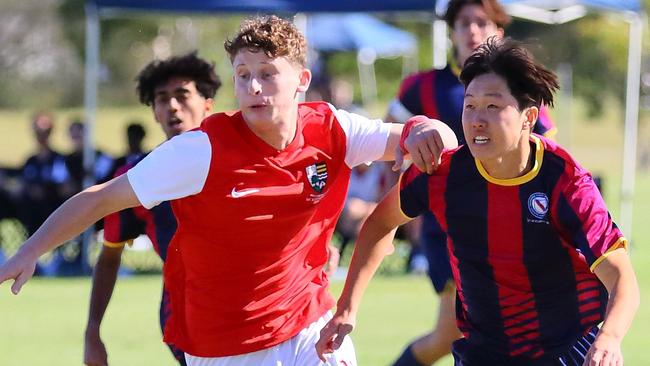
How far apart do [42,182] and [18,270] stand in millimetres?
10590

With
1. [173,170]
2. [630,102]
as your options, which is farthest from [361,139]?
[630,102]

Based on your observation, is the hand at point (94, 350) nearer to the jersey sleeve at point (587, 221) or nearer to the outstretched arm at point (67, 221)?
the outstretched arm at point (67, 221)

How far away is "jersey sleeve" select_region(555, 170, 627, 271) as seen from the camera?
169 inches

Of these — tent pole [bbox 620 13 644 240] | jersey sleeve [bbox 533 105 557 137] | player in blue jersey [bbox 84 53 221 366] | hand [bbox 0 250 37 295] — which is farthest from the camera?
tent pole [bbox 620 13 644 240]

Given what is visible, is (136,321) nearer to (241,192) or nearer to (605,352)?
(241,192)

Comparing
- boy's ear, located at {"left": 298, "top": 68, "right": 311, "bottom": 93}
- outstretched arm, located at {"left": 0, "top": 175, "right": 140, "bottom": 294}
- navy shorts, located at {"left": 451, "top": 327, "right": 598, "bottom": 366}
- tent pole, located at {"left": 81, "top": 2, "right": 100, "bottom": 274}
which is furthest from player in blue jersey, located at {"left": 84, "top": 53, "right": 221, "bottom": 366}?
tent pole, located at {"left": 81, "top": 2, "right": 100, "bottom": 274}

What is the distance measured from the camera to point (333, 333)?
464 cm

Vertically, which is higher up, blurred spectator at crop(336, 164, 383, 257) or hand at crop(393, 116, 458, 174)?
hand at crop(393, 116, 458, 174)

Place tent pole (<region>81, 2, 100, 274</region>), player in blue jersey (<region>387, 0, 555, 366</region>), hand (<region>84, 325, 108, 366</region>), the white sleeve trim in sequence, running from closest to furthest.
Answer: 1. hand (<region>84, 325, 108, 366</region>)
2. player in blue jersey (<region>387, 0, 555, 366</region>)
3. the white sleeve trim
4. tent pole (<region>81, 2, 100, 274</region>)

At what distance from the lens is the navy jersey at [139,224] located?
5398 mm

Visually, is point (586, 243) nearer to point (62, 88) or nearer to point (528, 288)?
point (528, 288)

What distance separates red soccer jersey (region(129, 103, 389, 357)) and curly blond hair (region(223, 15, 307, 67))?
0.78 ft

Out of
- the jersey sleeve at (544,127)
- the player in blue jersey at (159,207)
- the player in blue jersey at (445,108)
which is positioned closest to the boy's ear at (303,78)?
the player in blue jersey at (159,207)

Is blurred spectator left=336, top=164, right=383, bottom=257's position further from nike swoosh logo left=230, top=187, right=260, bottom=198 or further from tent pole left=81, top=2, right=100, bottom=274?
nike swoosh logo left=230, top=187, right=260, bottom=198
